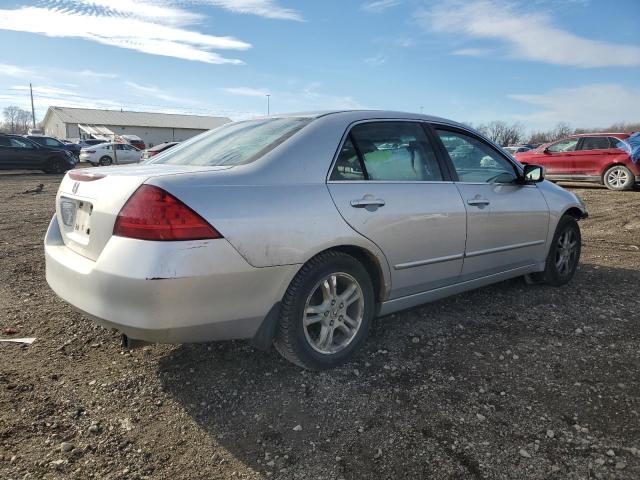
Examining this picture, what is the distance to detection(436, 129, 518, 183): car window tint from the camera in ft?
12.1

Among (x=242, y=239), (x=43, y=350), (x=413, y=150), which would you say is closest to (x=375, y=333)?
(x=413, y=150)

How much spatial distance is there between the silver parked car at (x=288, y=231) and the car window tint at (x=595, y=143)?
11584 millimetres

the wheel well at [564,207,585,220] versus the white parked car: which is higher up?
the white parked car

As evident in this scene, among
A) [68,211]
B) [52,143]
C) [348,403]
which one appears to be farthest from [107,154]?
[348,403]

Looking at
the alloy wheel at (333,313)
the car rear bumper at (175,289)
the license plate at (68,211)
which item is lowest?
the alloy wheel at (333,313)

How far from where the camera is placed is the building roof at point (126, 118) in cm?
6594

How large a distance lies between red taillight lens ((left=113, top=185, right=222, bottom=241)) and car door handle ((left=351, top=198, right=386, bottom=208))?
0.90 metres

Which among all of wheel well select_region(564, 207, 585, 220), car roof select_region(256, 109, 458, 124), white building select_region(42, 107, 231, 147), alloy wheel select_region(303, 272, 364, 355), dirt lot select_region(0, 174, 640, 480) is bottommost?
dirt lot select_region(0, 174, 640, 480)

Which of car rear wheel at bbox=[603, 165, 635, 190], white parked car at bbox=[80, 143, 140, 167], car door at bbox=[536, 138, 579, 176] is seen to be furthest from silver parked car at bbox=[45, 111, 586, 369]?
white parked car at bbox=[80, 143, 140, 167]

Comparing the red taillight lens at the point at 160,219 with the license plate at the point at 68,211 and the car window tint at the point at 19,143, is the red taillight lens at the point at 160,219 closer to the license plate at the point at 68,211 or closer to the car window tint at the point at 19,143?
the license plate at the point at 68,211

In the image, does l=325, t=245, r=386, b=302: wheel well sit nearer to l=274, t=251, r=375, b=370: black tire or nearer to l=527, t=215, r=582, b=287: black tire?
l=274, t=251, r=375, b=370: black tire

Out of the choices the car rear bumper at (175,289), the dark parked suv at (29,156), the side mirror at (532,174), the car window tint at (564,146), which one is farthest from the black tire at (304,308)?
the dark parked suv at (29,156)

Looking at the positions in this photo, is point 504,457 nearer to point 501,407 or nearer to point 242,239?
point 501,407

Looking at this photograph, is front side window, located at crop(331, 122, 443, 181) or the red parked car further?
the red parked car
